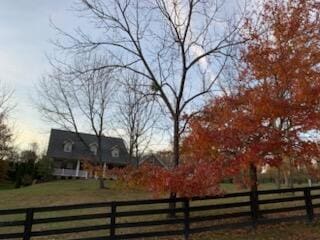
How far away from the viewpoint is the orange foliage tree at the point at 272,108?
1137cm

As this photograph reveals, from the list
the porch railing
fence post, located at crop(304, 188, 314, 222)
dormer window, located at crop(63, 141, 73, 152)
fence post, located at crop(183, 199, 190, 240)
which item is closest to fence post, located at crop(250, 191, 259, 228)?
fence post, located at crop(304, 188, 314, 222)

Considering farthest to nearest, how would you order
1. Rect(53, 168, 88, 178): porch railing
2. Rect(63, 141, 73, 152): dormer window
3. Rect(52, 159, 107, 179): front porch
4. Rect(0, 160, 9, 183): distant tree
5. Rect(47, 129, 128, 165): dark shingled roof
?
Rect(63, 141, 73, 152): dormer window < Rect(47, 129, 128, 165): dark shingled roof < Rect(52, 159, 107, 179): front porch < Rect(53, 168, 88, 178): porch railing < Rect(0, 160, 9, 183): distant tree

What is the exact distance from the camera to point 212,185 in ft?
35.9

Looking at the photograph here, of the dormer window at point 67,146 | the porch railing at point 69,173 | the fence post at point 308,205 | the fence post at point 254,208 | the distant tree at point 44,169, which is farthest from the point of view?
the dormer window at point 67,146

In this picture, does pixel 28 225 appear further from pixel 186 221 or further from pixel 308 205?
pixel 308 205

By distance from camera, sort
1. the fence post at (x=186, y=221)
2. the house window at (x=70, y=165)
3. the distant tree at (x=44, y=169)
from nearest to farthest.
Answer: the fence post at (x=186, y=221), the distant tree at (x=44, y=169), the house window at (x=70, y=165)

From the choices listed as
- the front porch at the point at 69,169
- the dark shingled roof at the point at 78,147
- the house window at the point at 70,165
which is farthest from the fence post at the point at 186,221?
the house window at the point at 70,165

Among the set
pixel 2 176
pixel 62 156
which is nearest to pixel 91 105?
pixel 2 176

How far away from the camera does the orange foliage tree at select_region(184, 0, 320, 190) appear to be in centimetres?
1137

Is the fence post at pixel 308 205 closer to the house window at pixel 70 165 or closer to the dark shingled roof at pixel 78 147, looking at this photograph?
the dark shingled roof at pixel 78 147

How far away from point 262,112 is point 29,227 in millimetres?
7700

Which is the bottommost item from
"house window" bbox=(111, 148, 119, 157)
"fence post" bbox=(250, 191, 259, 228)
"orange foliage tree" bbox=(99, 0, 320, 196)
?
"fence post" bbox=(250, 191, 259, 228)

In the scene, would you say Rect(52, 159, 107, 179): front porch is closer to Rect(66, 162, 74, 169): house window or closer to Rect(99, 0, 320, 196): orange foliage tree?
Rect(66, 162, 74, 169): house window

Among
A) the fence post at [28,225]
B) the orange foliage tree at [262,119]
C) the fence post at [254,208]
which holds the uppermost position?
the orange foliage tree at [262,119]
